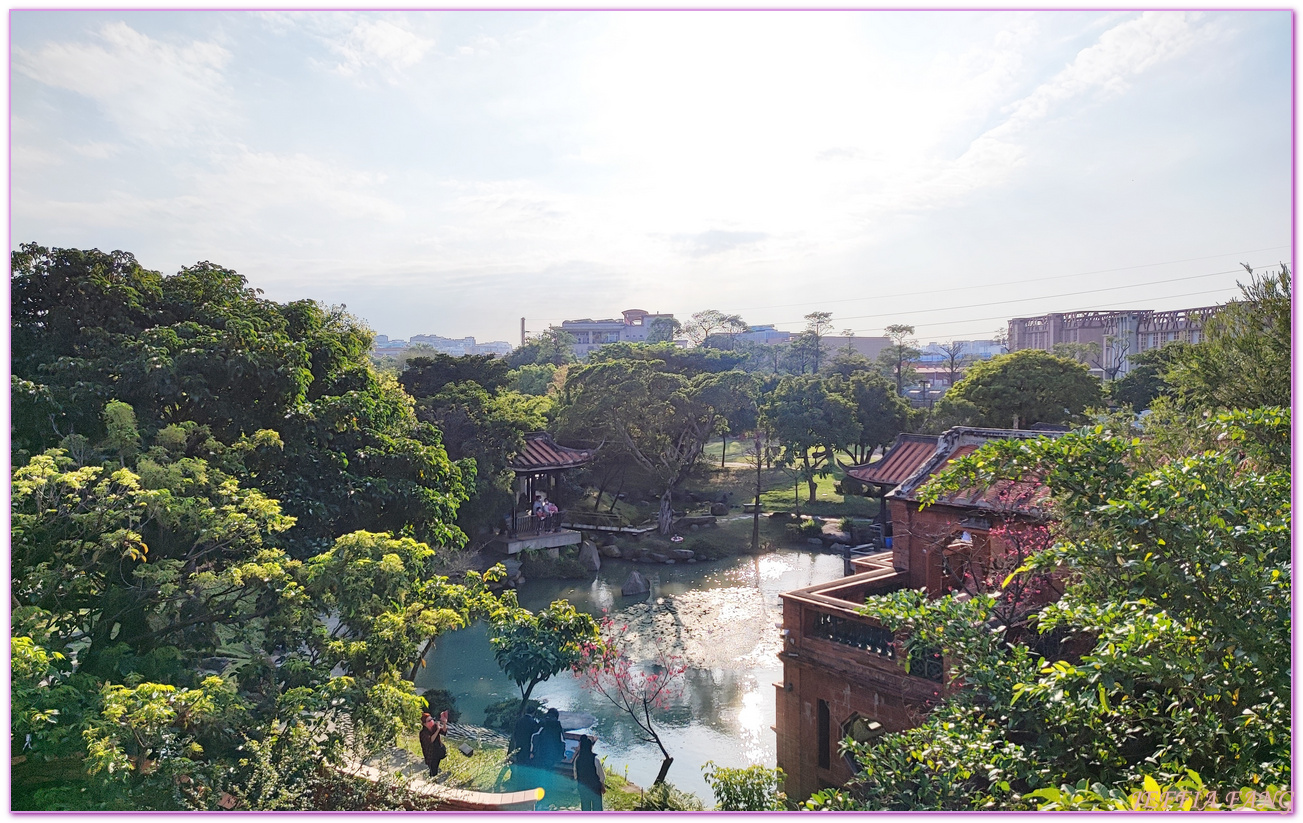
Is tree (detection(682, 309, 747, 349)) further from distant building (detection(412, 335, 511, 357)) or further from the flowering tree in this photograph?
the flowering tree

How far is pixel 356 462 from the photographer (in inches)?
330

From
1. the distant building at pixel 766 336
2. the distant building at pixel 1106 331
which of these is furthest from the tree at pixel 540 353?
the distant building at pixel 1106 331

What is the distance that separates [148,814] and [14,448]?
3442 mm

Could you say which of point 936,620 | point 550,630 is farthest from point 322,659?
point 936,620

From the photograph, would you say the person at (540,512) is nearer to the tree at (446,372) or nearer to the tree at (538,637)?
the tree at (446,372)

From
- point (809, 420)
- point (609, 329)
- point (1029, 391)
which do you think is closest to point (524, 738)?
point (809, 420)

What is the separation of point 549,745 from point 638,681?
116 inches

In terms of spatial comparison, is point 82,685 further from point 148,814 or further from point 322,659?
point 322,659

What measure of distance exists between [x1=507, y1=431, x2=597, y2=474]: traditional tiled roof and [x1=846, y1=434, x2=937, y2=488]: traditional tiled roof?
7.10 m

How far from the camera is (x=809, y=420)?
22.6 m

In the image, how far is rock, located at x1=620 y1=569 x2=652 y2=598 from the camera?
1566 cm

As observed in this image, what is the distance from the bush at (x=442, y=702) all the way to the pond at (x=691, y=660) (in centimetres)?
15

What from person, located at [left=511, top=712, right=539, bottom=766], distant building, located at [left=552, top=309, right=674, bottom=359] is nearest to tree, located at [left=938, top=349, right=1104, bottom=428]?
person, located at [left=511, top=712, right=539, bottom=766]

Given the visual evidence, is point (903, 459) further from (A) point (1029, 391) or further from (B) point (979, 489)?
(A) point (1029, 391)
